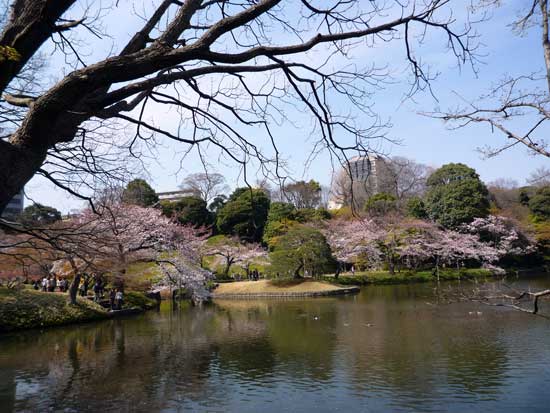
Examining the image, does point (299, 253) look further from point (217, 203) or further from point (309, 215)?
point (217, 203)

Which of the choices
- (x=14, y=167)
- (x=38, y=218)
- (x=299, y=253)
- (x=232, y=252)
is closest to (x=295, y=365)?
(x=14, y=167)

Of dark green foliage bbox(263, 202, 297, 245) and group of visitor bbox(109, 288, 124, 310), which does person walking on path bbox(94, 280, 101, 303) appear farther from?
dark green foliage bbox(263, 202, 297, 245)

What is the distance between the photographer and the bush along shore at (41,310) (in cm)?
1484

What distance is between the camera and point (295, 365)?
9148 millimetres

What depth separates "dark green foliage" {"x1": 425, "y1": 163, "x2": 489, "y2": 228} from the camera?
32.7 metres

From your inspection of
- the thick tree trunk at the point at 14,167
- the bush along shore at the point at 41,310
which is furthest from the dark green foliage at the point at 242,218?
the thick tree trunk at the point at 14,167

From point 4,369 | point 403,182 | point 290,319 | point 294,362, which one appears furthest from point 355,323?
point 403,182

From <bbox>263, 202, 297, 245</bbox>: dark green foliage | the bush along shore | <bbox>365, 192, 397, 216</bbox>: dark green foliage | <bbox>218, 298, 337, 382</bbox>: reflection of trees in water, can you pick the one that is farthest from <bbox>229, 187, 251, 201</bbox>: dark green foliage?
the bush along shore

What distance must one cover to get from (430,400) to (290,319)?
921 centimetres

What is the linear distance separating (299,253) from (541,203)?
21.1 meters

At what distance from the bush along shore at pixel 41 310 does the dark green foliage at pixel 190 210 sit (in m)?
17.5

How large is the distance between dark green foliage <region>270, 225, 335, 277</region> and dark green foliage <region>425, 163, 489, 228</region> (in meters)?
11.3

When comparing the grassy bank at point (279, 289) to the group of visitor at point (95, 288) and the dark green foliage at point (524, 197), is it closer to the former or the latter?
the group of visitor at point (95, 288)

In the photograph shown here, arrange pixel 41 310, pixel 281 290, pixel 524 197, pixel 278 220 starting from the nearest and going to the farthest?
pixel 41 310
pixel 281 290
pixel 278 220
pixel 524 197
